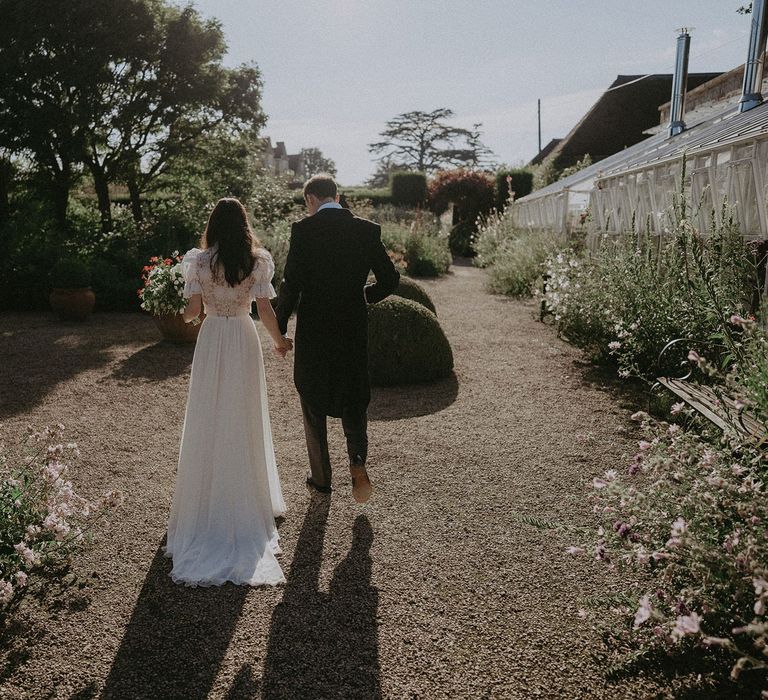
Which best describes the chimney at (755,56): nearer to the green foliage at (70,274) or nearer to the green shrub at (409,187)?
the green foliage at (70,274)

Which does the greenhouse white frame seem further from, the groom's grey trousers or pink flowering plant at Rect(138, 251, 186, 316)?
pink flowering plant at Rect(138, 251, 186, 316)

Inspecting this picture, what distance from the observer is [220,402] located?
137 inches

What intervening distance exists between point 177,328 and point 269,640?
639 cm

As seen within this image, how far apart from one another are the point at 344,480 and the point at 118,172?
1287 centimetres

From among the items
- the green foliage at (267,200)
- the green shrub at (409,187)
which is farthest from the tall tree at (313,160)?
the green foliage at (267,200)

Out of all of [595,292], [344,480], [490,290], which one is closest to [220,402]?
[344,480]

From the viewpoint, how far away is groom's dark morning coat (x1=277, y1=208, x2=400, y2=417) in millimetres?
3678

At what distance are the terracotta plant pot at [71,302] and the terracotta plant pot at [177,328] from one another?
267cm

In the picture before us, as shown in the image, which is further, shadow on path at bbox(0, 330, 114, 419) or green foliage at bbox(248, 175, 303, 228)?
green foliage at bbox(248, 175, 303, 228)

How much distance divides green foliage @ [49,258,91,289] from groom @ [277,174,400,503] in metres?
7.83

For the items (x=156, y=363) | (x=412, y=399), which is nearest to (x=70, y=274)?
(x=156, y=363)

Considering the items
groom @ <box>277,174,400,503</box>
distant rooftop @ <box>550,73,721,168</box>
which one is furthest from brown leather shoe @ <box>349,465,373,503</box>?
distant rooftop @ <box>550,73,721,168</box>

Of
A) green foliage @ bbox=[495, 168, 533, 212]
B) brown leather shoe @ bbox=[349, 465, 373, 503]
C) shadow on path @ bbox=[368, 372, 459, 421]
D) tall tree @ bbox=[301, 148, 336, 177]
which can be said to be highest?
tall tree @ bbox=[301, 148, 336, 177]

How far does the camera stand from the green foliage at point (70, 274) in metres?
10.2
